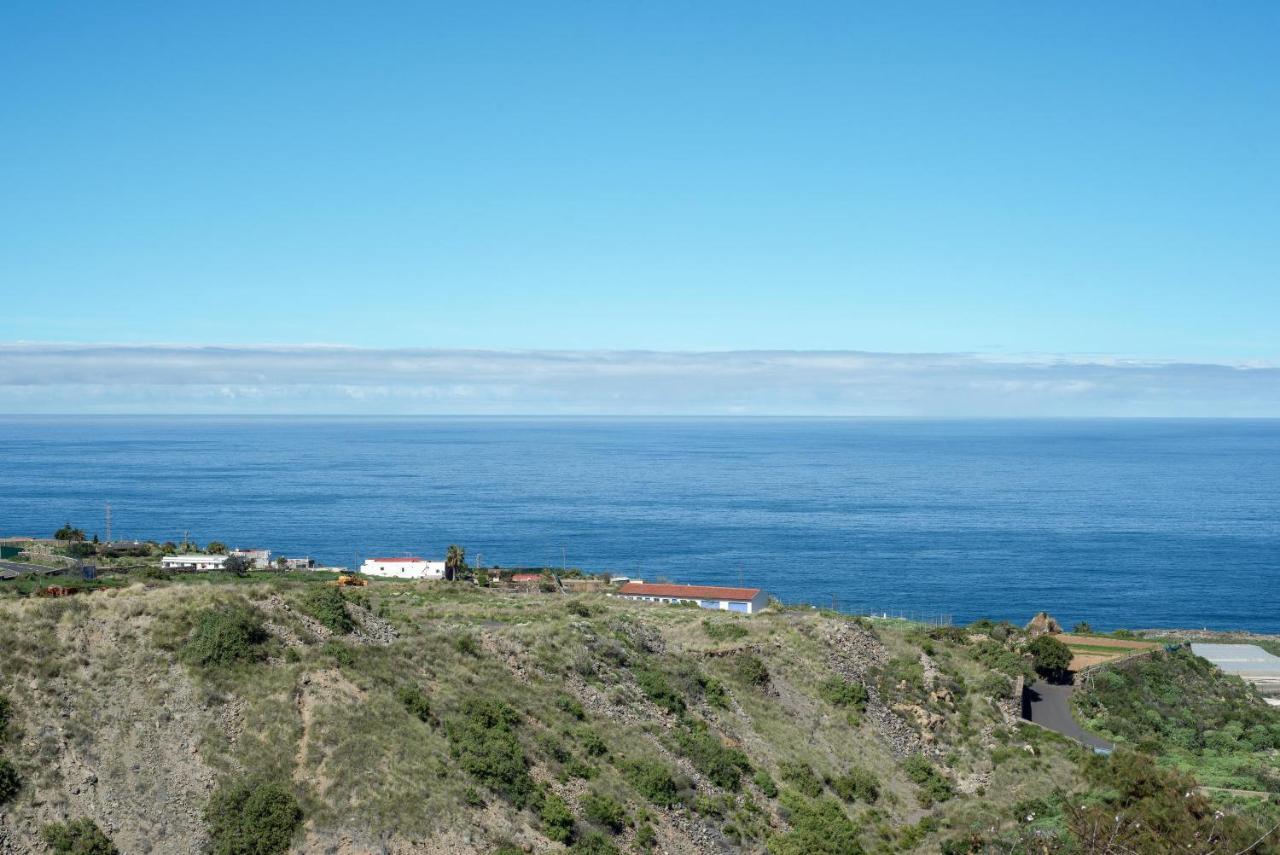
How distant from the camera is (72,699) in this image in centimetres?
3067

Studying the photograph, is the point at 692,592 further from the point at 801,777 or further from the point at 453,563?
the point at 801,777

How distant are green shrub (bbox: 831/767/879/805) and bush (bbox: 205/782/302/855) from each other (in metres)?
22.4

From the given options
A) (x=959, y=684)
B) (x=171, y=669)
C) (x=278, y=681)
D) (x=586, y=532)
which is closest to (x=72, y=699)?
(x=171, y=669)

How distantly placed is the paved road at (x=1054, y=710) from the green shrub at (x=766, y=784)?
21.2 meters

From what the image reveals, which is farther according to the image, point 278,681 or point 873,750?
point 873,750

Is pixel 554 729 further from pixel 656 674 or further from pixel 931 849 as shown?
pixel 931 849

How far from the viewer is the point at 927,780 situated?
44.9 metres

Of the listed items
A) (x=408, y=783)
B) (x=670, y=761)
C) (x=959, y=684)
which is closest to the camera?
(x=408, y=783)

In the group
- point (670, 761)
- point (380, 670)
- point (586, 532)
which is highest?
point (380, 670)

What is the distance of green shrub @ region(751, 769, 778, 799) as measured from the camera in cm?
3919

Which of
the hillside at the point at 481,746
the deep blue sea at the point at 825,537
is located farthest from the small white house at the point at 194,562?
the deep blue sea at the point at 825,537

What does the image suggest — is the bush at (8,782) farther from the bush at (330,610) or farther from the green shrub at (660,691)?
the green shrub at (660,691)

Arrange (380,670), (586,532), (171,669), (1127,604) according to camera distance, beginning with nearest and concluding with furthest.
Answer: (171,669) < (380,670) < (1127,604) < (586,532)

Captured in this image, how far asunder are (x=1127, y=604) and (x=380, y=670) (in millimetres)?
95518
